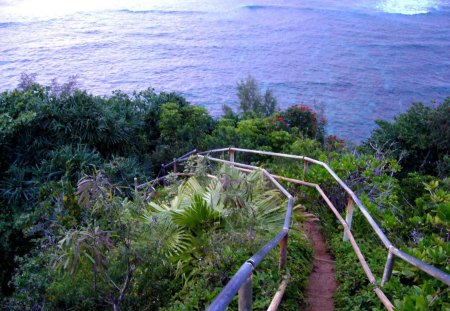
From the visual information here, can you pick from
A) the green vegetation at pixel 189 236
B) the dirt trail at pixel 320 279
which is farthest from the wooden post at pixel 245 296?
the dirt trail at pixel 320 279

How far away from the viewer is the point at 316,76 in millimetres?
40656

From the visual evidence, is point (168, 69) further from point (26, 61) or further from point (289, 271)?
point (289, 271)

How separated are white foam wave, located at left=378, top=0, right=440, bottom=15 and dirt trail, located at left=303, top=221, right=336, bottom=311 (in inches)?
2700

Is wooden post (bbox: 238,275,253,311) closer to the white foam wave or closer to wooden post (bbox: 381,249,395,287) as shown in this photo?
wooden post (bbox: 381,249,395,287)

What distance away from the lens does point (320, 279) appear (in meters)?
Answer: 4.25

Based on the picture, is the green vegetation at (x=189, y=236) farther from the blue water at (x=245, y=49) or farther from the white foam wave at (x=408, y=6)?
the white foam wave at (x=408, y=6)

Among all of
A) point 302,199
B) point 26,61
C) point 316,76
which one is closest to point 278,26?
point 316,76

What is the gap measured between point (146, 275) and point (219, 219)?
101 centimetres

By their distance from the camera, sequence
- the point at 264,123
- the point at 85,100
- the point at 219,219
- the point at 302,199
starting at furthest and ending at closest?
the point at 264,123, the point at 85,100, the point at 302,199, the point at 219,219

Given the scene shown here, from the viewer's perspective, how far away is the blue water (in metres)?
35.0

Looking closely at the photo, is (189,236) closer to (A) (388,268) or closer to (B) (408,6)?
(A) (388,268)

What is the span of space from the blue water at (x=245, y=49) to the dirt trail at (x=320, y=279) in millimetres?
23648

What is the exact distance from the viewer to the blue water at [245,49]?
34969 mm

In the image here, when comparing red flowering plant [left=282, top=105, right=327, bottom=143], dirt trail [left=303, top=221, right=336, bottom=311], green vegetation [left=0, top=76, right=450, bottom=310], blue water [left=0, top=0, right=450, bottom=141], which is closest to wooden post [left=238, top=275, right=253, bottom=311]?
green vegetation [left=0, top=76, right=450, bottom=310]
